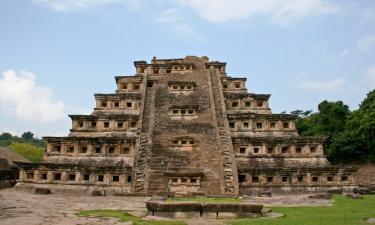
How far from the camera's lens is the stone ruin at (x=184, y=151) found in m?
16.4

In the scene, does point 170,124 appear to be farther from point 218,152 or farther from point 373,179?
point 373,179

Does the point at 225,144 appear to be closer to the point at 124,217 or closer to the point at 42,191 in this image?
the point at 42,191

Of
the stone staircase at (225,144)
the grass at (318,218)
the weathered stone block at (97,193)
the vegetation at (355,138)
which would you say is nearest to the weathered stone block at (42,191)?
the weathered stone block at (97,193)

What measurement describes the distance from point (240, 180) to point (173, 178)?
3.52 metres

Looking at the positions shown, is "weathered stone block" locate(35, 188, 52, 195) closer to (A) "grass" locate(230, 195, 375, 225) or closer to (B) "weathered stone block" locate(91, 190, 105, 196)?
(B) "weathered stone block" locate(91, 190, 105, 196)

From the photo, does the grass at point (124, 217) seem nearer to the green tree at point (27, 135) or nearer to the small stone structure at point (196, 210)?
the small stone structure at point (196, 210)

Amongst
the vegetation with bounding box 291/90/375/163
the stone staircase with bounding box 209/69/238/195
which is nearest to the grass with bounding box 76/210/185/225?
the stone staircase with bounding box 209/69/238/195

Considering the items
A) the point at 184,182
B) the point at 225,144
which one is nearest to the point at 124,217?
the point at 184,182

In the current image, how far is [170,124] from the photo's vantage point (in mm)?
19578

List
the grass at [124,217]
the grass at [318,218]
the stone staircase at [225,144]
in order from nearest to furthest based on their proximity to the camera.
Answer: the grass at [318,218]
the grass at [124,217]
the stone staircase at [225,144]

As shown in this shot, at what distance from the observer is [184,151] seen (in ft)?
58.2

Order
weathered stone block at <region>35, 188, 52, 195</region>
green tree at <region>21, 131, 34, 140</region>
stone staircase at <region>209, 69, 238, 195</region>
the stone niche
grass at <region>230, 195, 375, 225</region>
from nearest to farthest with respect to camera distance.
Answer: grass at <region>230, 195, 375, 225</region>
the stone niche
stone staircase at <region>209, 69, 238, 195</region>
weathered stone block at <region>35, 188, 52, 195</region>
green tree at <region>21, 131, 34, 140</region>

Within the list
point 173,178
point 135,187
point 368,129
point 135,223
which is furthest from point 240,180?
point 368,129

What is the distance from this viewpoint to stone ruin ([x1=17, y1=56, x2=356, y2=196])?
16375 mm
